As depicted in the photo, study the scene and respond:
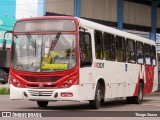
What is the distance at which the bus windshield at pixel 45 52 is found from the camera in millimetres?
15820

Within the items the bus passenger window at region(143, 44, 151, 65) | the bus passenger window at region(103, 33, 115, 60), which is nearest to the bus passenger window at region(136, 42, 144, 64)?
the bus passenger window at region(143, 44, 151, 65)

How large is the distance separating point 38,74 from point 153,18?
33.6 meters

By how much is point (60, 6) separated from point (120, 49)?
20.3 meters

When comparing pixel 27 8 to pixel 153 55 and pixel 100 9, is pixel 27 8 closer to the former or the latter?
pixel 100 9

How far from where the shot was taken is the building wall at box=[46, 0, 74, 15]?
3903 cm

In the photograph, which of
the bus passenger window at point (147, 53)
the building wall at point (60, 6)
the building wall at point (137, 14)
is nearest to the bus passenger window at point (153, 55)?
the bus passenger window at point (147, 53)

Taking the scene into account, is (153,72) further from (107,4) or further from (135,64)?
(107,4)

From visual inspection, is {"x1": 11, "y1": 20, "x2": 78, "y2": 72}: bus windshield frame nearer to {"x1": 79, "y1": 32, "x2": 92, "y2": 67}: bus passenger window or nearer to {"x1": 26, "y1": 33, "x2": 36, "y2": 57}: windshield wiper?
{"x1": 26, "y1": 33, "x2": 36, "y2": 57}: windshield wiper

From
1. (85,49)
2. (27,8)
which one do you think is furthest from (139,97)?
(27,8)

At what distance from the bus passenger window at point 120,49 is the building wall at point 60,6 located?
1948 centimetres

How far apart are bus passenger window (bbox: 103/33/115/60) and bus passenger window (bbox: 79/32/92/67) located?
1456 mm

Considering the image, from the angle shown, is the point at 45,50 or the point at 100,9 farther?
the point at 100,9

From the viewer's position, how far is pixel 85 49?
16359 millimetres

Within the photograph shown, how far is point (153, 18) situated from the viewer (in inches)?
1896
